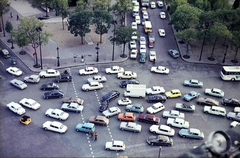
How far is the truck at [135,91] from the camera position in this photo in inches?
2574

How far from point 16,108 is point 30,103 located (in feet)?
9.41

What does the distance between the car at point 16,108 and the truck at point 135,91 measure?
21445 millimetres

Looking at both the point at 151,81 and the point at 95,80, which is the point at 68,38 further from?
the point at 151,81

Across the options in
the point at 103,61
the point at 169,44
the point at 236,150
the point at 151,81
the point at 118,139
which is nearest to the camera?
the point at 236,150

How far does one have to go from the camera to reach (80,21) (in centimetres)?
8250

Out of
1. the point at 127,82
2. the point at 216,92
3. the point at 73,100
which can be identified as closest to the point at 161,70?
the point at 127,82

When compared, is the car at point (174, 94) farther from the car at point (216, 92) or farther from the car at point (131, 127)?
the car at point (131, 127)

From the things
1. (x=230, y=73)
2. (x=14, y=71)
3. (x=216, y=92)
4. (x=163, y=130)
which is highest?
(x=230, y=73)

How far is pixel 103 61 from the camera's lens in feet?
261

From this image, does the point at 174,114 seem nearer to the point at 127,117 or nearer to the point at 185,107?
the point at 185,107

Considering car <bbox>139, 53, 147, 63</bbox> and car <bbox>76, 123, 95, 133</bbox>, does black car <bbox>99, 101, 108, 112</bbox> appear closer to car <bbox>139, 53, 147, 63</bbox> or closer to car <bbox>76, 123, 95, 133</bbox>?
car <bbox>76, 123, 95, 133</bbox>

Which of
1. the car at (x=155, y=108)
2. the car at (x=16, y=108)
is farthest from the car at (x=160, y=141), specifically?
the car at (x=16, y=108)

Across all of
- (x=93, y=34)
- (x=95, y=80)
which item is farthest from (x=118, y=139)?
(x=93, y=34)

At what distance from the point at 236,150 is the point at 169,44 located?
182 feet
